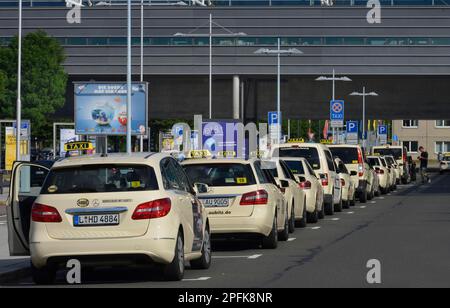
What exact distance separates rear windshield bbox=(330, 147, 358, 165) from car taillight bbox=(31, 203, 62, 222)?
26108 mm

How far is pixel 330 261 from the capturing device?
732 inches

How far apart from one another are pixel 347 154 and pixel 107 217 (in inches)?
1036

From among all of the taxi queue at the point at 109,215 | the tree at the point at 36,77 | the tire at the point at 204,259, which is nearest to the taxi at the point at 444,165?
the tree at the point at 36,77

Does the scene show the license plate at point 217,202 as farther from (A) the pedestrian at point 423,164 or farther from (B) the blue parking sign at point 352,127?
(B) the blue parking sign at point 352,127

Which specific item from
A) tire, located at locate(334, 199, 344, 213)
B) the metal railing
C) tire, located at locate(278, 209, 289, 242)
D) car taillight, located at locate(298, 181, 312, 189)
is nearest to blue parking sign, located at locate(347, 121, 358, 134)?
the metal railing

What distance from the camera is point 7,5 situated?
85.6 m

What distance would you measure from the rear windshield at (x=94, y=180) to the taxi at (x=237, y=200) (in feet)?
15.7

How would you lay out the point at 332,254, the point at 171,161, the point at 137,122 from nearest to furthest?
1. the point at 171,161
2. the point at 332,254
3. the point at 137,122

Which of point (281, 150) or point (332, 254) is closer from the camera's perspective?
point (332, 254)

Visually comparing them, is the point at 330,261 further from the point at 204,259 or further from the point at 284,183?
the point at 284,183

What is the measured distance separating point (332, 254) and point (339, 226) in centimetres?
810

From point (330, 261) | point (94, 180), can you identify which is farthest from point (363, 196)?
point (94, 180)
